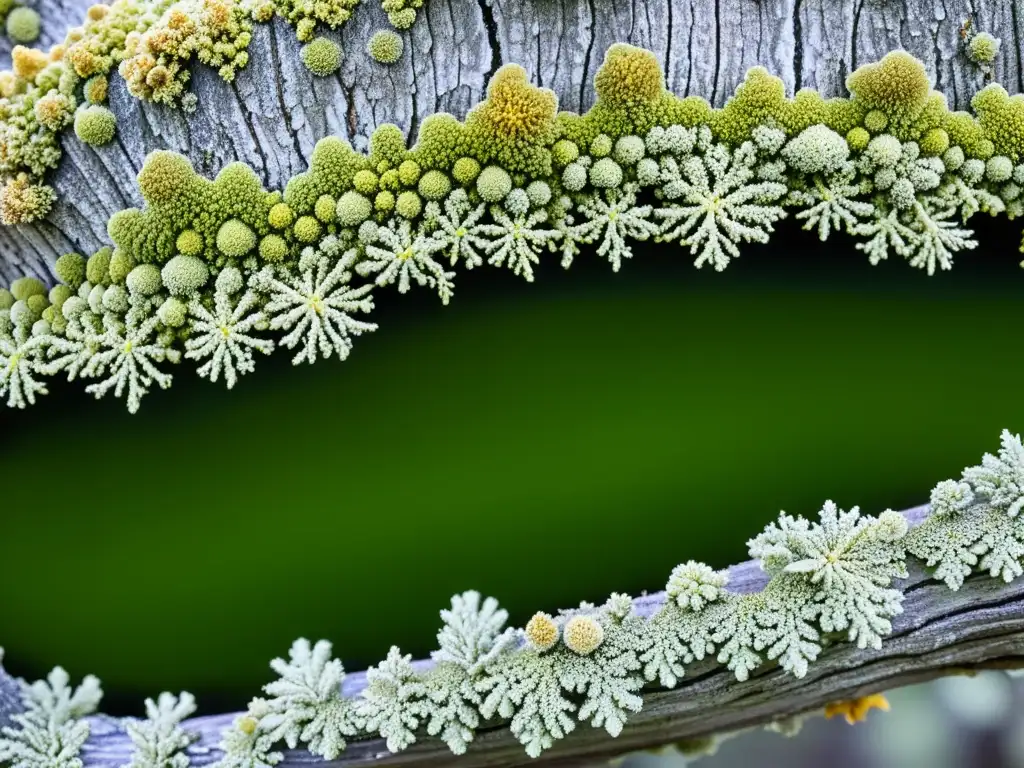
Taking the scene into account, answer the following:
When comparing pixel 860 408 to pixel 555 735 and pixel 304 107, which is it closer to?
pixel 555 735

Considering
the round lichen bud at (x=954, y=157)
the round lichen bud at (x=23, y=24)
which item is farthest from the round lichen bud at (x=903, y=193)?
the round lichen bud at (x=23, y=24)

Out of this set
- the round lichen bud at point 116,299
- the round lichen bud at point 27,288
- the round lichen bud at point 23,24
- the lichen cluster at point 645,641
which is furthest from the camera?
the round lichen bud at point 23,24

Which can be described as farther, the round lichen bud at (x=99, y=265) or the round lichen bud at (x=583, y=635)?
the round lichen bud at (x=99, y=265)

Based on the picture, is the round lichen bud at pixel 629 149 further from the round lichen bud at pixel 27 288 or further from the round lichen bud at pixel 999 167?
the round lichen bud at pixel 27 288

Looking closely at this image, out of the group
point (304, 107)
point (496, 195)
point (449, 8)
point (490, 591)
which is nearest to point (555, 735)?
point (490, 591)

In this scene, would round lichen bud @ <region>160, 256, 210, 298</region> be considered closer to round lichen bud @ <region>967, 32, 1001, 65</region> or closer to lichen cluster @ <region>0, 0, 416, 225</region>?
lichen cluster @ <region>0, 0, 416, 225</region>

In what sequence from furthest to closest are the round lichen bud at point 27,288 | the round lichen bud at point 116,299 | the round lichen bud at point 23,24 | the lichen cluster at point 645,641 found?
the round lichen bud at point 23,24
the round lichen bud at point 27,288
the round lichen bud at point 116,299
the lichen cluster at point 645,641
